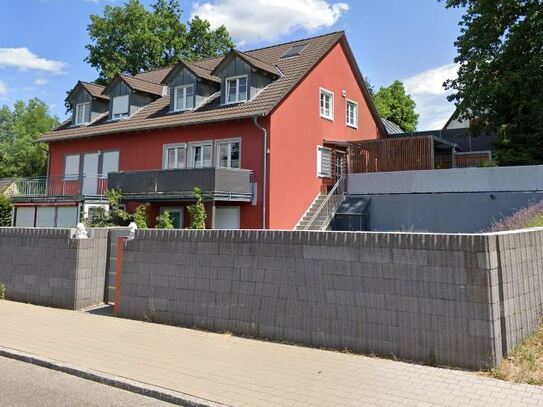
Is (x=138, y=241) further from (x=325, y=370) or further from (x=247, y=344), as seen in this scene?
(x=325, y=370)

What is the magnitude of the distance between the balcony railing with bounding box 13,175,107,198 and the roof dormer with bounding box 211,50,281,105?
7763 millimetres

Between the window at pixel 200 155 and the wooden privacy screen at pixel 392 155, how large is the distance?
20.7 feet

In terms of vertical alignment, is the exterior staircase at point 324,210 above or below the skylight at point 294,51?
below

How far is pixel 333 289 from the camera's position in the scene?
22.9 ft

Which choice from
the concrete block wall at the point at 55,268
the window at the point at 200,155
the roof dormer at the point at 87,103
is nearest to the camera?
the concrete block wall at the point at 55,268

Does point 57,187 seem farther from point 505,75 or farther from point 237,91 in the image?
point 505,75

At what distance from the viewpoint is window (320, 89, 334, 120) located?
23047 mm

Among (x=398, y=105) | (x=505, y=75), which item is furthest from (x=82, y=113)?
(x=398, y=105)

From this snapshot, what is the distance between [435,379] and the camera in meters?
5.54

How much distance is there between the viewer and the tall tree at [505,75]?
2030 cm

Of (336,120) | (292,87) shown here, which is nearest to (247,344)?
(292,87)

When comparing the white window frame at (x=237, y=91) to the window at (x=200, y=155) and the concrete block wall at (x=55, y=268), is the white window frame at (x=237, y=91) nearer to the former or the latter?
the window at (x=200, y=155)

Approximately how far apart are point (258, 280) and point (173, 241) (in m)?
2.05

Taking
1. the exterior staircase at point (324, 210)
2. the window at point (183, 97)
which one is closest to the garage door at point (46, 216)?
the window at point (183, 97)
